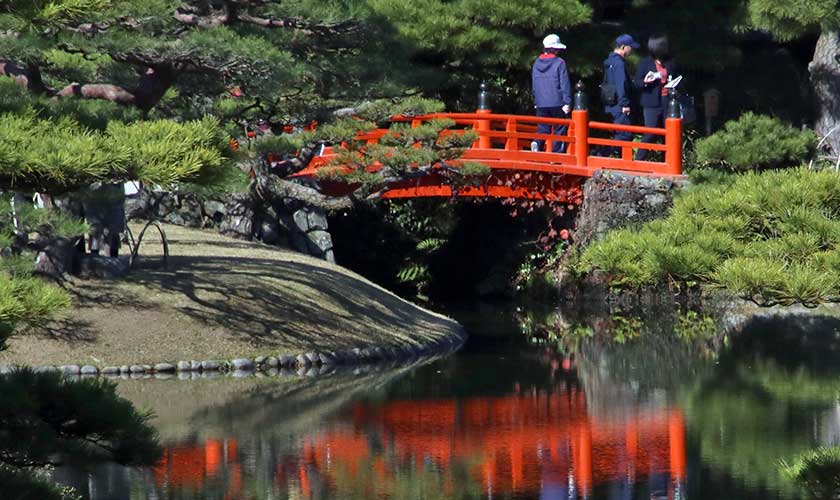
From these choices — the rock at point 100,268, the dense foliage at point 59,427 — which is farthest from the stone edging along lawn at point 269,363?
the dense foliage at point 59,427

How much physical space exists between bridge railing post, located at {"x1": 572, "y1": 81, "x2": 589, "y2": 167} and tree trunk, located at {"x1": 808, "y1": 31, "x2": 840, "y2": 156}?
155 inches

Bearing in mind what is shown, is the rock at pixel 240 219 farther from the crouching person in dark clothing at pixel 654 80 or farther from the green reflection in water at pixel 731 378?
→ the crouching person in dark clothing at pixel 654 80

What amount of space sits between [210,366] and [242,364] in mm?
318

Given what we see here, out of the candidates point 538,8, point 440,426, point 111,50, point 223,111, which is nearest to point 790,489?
point 440,426

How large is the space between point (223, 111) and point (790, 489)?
8345mm

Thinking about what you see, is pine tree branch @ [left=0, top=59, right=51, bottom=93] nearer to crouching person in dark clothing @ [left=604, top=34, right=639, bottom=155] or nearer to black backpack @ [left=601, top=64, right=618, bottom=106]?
crouching person in dark clothing @ [left=604, top=34, right=639, bottom=155]

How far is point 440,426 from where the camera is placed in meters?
13.1

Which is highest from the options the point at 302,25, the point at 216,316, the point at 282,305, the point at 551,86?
the point at 551,86

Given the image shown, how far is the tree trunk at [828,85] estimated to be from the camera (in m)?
22.4

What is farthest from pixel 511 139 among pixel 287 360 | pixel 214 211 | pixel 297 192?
pixel 287 360

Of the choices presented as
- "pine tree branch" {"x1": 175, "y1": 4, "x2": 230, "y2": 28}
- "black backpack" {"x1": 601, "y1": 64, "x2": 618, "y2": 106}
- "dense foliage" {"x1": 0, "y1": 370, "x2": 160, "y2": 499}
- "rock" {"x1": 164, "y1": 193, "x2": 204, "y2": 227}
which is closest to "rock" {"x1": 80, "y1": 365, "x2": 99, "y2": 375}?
"pine tree branch" {"x1": 175, "y1": 4, "x2": 230, "y2": 28}

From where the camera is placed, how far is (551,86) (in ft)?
66.5

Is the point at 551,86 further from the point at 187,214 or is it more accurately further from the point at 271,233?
the point at 187,214

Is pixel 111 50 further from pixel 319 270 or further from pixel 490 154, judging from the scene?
pixel 490 154
